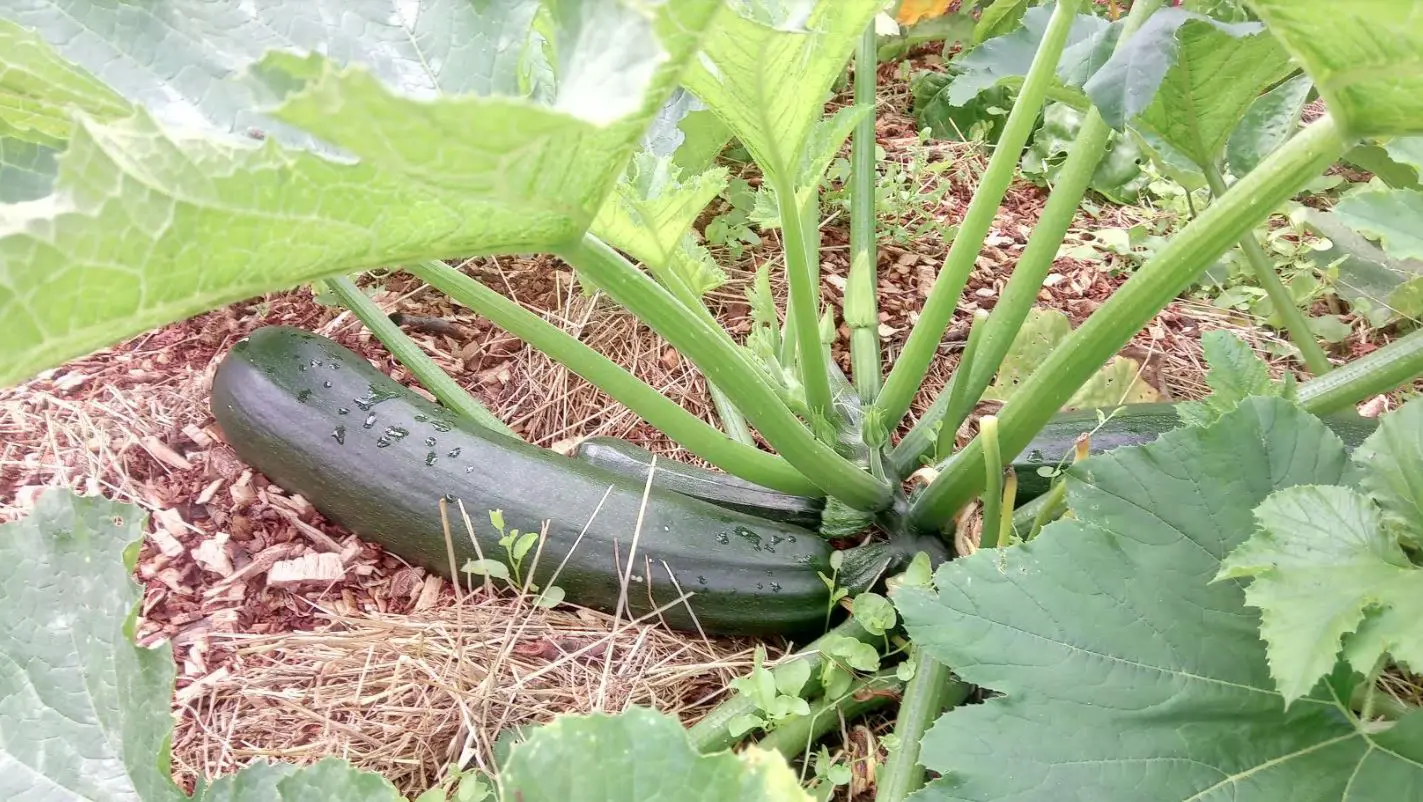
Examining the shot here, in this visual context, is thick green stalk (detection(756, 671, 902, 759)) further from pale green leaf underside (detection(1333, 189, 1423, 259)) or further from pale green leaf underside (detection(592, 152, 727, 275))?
pale green leaf underside (detection(1333, 189, 1423, 259))

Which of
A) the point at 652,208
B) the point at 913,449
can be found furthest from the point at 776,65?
the point at 913,449

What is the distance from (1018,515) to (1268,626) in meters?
0.65


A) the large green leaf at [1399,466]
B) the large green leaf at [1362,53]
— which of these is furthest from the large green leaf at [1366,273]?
the large green leaf at [1362,53]

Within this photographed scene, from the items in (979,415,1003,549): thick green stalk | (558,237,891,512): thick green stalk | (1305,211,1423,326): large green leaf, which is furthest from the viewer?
(1305,211,1423,326): large green leaf

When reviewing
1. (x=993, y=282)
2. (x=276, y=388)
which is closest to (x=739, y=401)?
(x=276, y=388)

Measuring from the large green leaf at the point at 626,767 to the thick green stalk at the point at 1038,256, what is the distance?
0.86 metres

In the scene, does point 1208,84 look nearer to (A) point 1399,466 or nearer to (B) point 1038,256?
(B) point 1038,256

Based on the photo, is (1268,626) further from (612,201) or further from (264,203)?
(264,203)

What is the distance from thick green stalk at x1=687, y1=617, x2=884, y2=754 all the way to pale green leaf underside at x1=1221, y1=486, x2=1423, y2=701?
0.69 metres

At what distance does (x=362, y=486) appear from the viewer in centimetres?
172

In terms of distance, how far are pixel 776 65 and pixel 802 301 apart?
1.53 feet

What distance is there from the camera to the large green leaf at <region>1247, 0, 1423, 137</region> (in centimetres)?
71

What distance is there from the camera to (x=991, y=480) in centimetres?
131

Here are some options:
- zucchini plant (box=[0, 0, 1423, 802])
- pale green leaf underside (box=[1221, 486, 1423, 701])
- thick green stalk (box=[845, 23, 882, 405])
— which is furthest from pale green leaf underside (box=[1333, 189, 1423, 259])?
thick green stalk (box=[845, 23, 882, 405])
